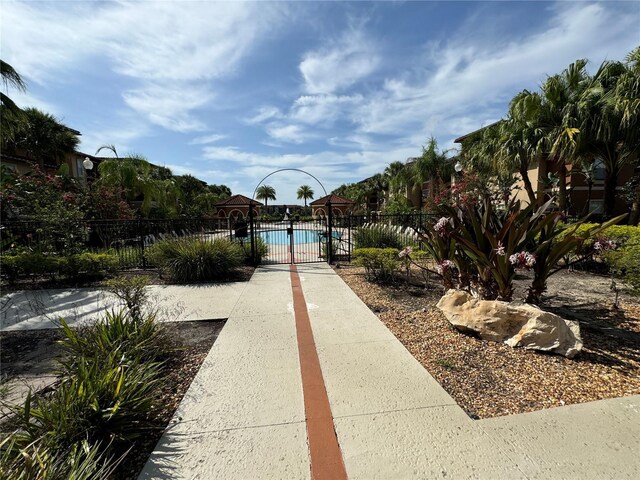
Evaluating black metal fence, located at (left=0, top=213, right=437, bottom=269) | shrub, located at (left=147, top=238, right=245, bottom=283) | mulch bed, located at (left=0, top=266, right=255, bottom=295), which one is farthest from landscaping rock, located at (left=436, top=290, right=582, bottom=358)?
shrub, located at (left=147, top=238, right=245, bottom=283)

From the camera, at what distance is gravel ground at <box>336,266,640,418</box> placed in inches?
110

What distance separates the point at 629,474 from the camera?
6.34ft

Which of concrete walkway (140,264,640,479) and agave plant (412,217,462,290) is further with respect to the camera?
agave plant (412,217,462,290)

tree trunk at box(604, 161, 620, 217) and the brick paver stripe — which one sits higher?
tree trunk at box(604, 161, 620, 217)

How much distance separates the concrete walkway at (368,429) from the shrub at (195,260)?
4672 mm

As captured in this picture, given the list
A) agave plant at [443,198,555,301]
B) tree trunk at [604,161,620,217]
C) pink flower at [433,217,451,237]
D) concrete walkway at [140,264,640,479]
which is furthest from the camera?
tree trunk at [604,161,620,217]

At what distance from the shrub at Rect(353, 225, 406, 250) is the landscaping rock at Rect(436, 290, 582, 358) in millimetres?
6052

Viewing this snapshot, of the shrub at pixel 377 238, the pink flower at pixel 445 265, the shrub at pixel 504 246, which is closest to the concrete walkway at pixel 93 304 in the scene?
the pink flower at pixel 445 265

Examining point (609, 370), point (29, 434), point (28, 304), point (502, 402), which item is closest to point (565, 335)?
point (609, 370)

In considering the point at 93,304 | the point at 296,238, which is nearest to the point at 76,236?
the point at 93,304

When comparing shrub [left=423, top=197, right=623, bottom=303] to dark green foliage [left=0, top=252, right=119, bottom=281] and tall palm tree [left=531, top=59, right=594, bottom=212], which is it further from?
tall palm tree [left=531, top=59, right=594, bottom=212]

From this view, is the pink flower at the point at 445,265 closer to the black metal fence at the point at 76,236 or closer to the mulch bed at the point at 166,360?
the mulch bed at the point at 166,360

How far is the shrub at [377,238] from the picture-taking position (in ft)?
34.5

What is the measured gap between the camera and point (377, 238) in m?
10.5
